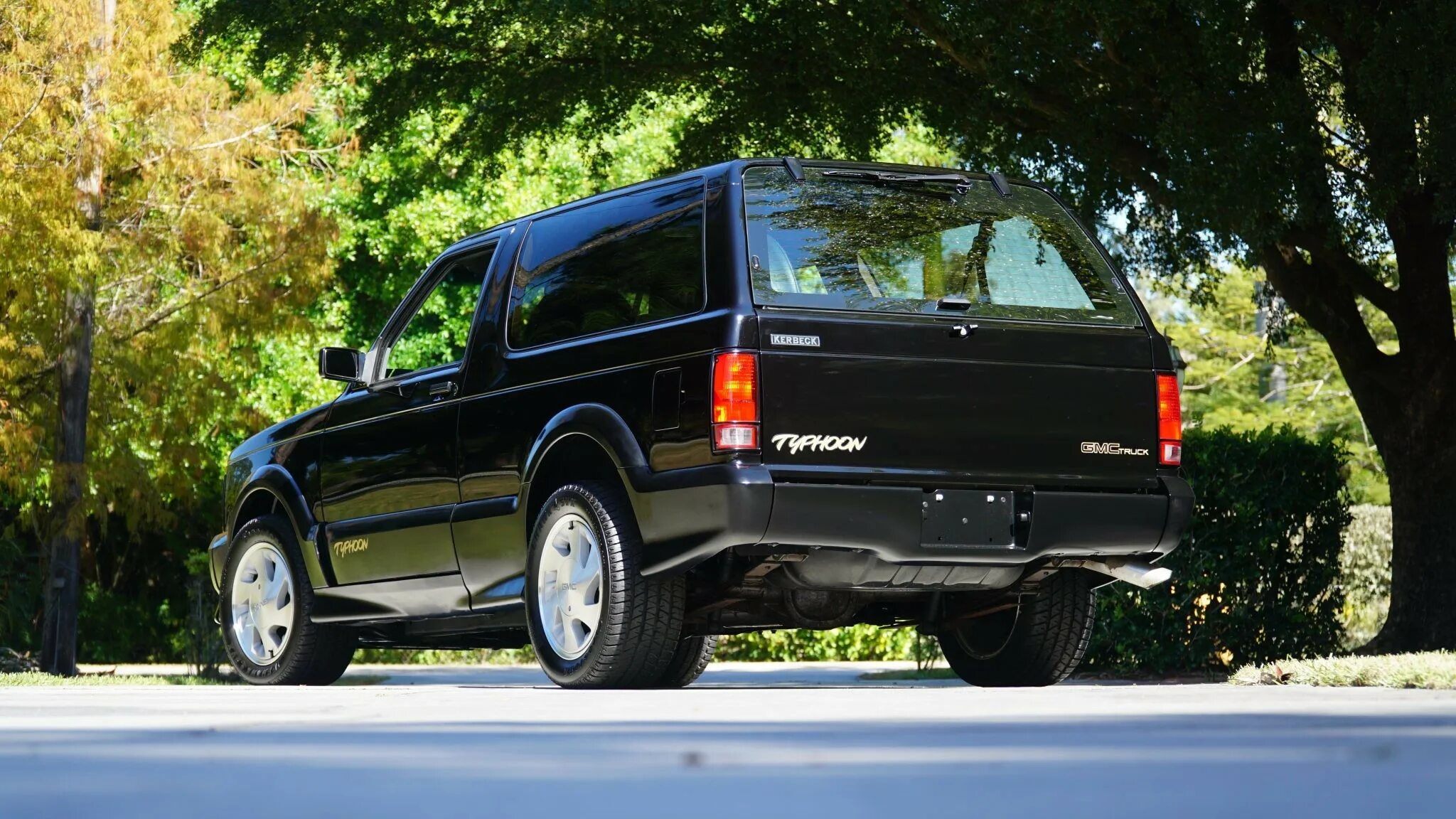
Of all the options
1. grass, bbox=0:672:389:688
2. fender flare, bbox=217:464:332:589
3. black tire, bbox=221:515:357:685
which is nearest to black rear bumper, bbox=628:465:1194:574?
fender flare, bbox=217:464:332:589

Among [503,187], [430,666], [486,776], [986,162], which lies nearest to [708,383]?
[486,776]

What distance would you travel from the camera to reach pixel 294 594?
998 cm

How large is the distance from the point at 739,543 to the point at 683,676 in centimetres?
171

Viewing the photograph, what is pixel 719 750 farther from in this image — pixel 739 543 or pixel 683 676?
pixel 683 676

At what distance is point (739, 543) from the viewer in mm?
7340

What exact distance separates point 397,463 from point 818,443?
2596mm

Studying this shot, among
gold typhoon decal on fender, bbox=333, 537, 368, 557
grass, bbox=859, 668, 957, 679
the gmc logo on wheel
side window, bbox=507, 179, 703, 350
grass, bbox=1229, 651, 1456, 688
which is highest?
side window, bbox=507, 179, 703, 350

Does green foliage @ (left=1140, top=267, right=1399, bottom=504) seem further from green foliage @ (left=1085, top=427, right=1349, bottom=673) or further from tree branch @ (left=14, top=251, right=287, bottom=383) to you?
green foliage @ (left=1085, top=427, right=1349, bottom=673)

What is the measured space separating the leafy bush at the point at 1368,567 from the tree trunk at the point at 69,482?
1012cm

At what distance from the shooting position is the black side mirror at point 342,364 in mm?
9469

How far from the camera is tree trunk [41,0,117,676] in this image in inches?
661

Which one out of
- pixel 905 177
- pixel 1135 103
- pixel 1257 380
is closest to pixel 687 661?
pixel 905 177

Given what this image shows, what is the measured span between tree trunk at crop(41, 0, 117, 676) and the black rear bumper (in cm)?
1036

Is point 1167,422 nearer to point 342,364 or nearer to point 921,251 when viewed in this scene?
point 921,251
